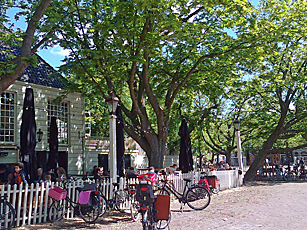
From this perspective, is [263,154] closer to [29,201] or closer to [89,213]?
[89,213]

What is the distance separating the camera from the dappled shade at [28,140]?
34.4 ft

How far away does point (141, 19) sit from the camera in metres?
12.2

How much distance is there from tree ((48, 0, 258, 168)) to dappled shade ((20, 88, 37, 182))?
2.93 m

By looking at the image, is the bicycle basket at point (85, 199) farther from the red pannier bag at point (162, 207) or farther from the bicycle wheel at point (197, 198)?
the bicycle wheel at point (197, 198)

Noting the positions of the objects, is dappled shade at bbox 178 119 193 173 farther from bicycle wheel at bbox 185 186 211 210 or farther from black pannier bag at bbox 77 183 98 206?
black pannier bag at bbox 77 183 98 206

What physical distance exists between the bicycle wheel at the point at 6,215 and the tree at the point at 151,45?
274 inches

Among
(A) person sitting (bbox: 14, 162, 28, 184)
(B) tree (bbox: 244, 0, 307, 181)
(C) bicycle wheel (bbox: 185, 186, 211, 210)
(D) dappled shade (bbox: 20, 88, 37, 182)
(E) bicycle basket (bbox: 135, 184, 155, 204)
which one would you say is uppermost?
(B) tree (bbox: 244, 0, 307, 181)

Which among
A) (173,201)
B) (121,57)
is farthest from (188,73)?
(173,201)

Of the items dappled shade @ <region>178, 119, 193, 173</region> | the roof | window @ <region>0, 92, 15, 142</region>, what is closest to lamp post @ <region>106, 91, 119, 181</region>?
dappled shade @ <region>178, 119, 193, 173</region>

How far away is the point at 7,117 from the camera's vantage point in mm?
16828

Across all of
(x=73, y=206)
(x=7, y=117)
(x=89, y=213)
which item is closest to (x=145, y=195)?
(x=89, y=213)

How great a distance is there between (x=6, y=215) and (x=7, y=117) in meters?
10.4

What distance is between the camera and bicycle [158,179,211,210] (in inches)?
414

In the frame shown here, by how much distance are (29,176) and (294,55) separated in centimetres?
2141
